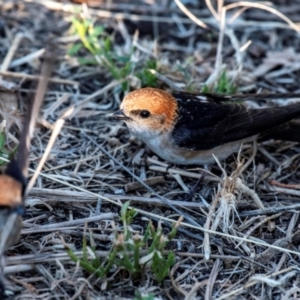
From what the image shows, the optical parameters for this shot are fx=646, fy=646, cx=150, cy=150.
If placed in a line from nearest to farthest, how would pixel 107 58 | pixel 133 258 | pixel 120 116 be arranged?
pixel 133 258
pixel 120 116
pixel 107 58

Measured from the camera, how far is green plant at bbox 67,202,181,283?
415cm

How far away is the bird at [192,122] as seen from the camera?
214 inches

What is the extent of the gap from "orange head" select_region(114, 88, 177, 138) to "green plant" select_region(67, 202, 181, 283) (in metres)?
1.33

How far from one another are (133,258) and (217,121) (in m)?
1.89

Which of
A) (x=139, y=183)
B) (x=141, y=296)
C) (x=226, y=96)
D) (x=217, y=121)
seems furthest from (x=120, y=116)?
(x=141, y=296)

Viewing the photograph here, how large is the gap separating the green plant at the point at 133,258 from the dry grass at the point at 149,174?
0.28 feet

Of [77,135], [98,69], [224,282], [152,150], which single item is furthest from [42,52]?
[224,282]

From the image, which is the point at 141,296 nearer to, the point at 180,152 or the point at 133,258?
the point at 133,258

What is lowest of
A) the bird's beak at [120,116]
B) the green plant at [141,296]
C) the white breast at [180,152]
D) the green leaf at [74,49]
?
the green plant at [141,296]

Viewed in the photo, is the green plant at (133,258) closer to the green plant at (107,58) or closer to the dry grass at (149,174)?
the dry grass at (149,174)

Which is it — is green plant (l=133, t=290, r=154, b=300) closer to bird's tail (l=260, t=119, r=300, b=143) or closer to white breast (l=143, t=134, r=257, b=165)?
white breast (l=143, t=134, r=257, b=165)

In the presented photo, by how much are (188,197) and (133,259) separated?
1259 mm

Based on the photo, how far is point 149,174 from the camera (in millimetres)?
5723

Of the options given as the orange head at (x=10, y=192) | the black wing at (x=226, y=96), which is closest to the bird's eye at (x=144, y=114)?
the black wing at (x=226, y=96)
